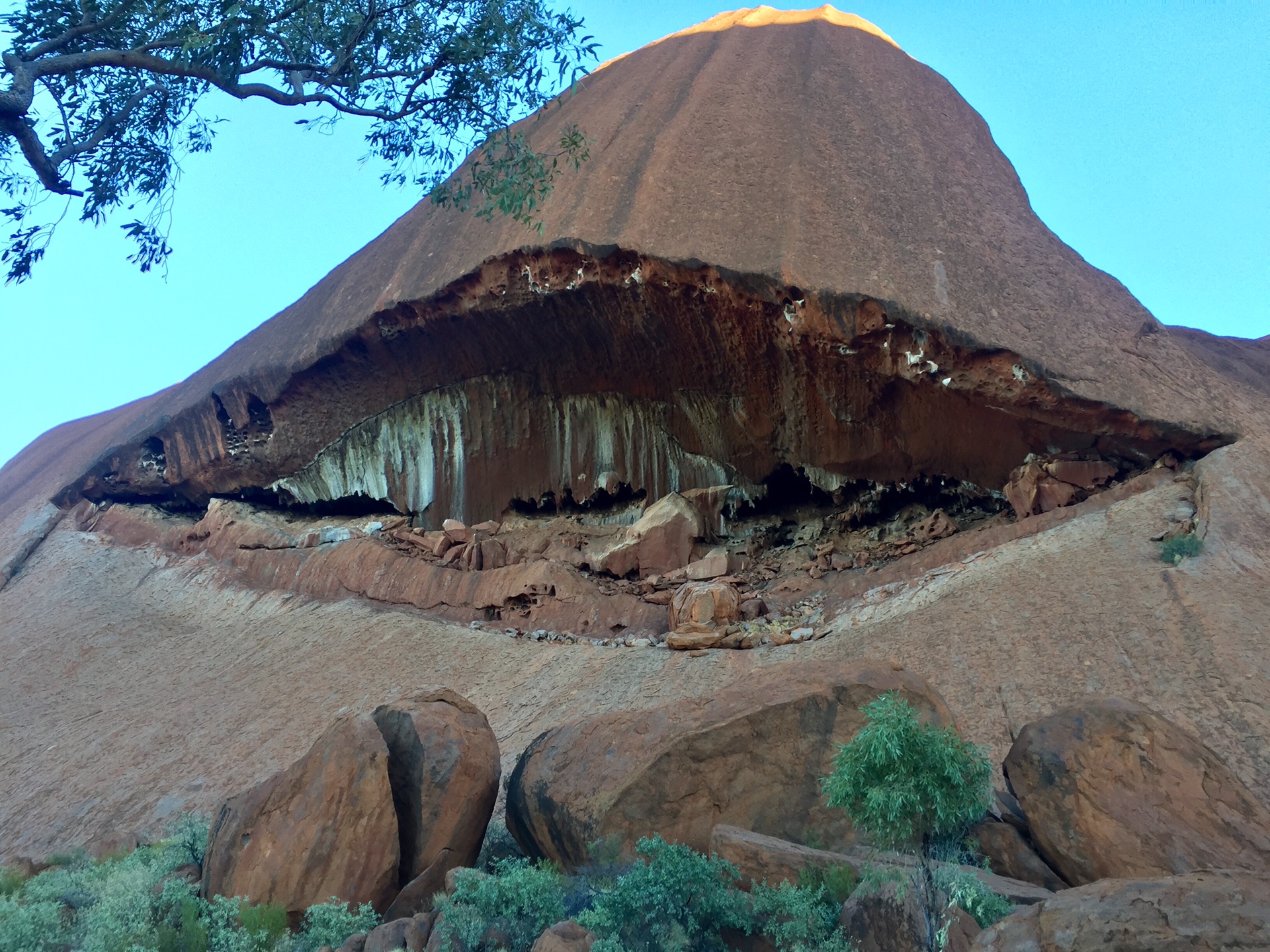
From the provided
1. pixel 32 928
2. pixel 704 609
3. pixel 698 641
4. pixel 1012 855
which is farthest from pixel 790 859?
Answer: pixel 704 609

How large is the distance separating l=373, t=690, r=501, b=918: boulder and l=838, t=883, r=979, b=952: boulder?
9.64 feet

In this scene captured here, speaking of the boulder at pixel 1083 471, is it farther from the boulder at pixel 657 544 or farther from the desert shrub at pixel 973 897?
the desert shrub at pixel 973 897

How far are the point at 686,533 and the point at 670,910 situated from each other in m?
10.2

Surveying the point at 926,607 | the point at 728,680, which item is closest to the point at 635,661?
the point at 728,680

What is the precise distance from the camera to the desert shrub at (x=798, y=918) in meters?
4.82

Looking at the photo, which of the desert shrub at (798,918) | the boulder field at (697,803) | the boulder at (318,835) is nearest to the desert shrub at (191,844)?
the boulder at (318,835)

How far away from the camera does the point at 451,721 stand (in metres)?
7.42

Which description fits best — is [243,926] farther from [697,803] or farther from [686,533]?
[686,533]

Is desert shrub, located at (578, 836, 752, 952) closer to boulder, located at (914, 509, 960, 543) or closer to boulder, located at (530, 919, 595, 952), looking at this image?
boulder, located at (530, 919, 595, 952)

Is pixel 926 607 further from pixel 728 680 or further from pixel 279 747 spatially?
pixel 279 747

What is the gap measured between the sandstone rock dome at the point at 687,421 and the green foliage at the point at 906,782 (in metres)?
3.08

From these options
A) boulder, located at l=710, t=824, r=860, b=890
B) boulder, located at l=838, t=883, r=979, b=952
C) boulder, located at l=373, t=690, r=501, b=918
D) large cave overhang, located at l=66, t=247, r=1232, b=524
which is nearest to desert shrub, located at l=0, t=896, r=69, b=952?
boulder, located at l=373, t=690, r=501, b=918

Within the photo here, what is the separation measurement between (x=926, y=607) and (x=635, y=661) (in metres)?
3.63

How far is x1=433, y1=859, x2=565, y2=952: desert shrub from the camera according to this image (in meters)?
5.37
